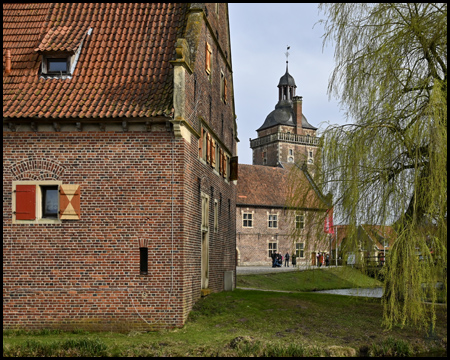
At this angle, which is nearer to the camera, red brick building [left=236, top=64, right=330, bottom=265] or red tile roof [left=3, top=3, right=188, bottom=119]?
red tile roof [left=3, top=3, right=188, bottom=119]

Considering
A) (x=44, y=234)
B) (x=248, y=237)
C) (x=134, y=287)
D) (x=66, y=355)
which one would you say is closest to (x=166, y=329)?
(x=134, y=287)

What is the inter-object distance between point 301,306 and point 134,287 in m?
5.17

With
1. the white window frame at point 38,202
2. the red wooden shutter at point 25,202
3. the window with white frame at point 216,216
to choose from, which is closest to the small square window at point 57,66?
the white window frame at point 38,202

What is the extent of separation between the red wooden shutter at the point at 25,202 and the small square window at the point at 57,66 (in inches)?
132

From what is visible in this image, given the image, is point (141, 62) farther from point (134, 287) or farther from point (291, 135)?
point (291, 135)

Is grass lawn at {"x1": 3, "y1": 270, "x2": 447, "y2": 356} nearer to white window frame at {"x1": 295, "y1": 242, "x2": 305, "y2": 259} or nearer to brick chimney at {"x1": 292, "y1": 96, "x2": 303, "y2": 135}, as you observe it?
white window frame at {"x1": 295, "y1": 242, "x2": 305, "y2": 259}

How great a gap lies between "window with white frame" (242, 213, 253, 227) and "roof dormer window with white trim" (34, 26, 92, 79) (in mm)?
35176

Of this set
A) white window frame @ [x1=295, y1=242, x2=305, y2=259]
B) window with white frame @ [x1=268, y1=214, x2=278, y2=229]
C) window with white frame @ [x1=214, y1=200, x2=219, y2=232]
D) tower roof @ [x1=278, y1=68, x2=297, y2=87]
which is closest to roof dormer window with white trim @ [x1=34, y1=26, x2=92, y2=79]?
window with white frame @ [x1=214, y1=200, x2=219, y2=232]

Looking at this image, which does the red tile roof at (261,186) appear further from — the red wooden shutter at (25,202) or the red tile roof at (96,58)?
the red wooden shutter at (25,202)

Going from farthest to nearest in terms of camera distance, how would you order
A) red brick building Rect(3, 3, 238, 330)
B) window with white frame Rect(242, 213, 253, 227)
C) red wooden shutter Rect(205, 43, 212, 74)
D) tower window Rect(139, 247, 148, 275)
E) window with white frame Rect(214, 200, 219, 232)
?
window with white frame Rect(242, 213, 253, 227) < window with white frame Rect(214, 200, 219, 232) < red wooden shutter Rect(205, 43, 212, 74) < tower window Rect(139, 247, 148, 275) < red brick building Rect(3, 3, 238, 330)

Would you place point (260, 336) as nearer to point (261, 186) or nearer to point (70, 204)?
point (70, 204)

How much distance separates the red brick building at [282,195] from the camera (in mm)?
14750

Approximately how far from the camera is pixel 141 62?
15750 mm

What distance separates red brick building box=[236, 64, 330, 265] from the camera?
14.8 m
